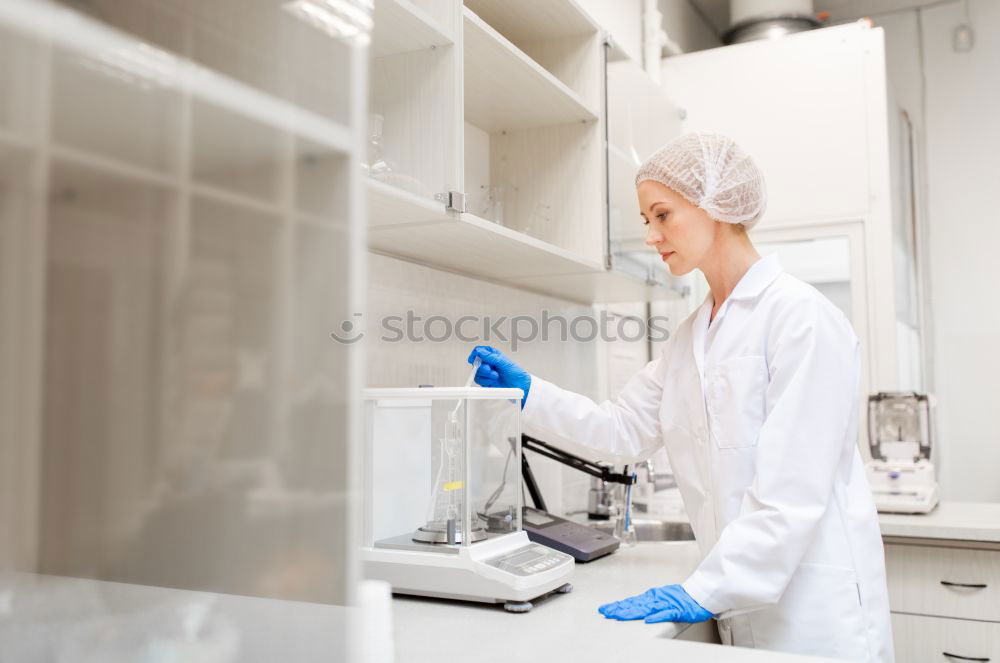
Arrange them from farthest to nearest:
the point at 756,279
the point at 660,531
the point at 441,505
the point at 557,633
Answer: the point at 660,531 → the point at 756,279 → the point at 441,505 → the point at 557,633

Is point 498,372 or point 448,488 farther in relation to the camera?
point 498,372

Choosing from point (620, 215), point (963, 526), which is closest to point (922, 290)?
point (963, 526)

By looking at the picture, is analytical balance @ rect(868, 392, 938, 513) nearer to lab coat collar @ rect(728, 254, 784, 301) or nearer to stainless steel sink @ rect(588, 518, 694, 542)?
stainless steel sink @ rect(588, 518, 694, 542)

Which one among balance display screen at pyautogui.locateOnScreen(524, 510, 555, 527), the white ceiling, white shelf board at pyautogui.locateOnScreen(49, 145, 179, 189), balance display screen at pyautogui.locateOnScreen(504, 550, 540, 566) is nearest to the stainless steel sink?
balance display screen at pyautogui.locateOnScreen(524, 510, 555, 527)

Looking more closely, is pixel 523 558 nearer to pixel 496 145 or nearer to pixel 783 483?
pixel 783 483

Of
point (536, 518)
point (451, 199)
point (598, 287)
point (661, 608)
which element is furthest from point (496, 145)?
point (661, 608)

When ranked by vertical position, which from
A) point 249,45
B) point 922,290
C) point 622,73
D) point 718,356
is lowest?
point 718,356

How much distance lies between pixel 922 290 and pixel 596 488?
2251 mm

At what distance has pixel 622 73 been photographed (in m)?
2.22

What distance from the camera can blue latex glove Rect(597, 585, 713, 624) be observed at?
3.99ft

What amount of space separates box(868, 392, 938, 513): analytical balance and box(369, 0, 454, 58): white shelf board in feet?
5.92

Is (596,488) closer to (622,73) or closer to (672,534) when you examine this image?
(672,534)

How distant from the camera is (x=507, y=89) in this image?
72.5 inches

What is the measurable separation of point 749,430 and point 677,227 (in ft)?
1.42
